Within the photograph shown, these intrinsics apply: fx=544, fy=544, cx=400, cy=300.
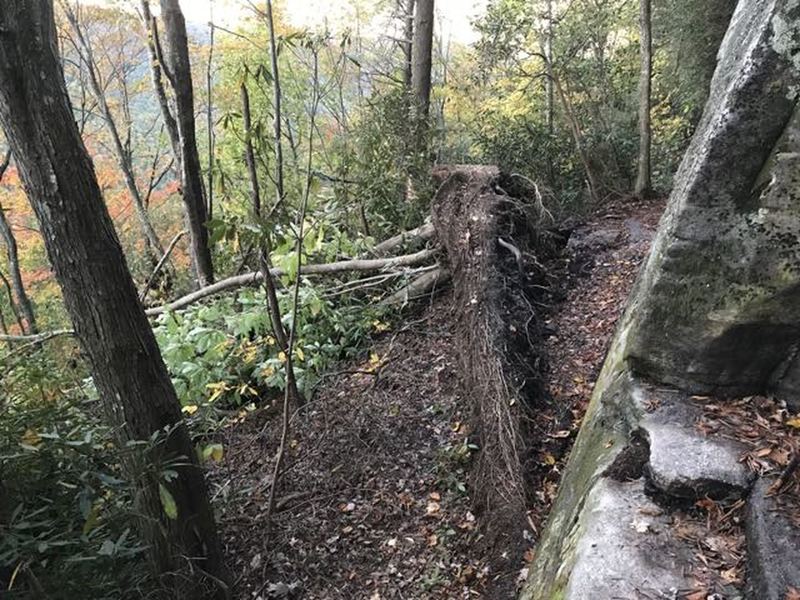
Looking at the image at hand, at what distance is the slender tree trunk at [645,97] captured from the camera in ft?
27.5

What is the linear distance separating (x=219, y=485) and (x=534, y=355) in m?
2.62

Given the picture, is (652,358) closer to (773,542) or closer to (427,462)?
(773,542)

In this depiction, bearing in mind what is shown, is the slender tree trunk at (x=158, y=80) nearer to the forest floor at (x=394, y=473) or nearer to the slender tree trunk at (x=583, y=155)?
the forest floor at (x=394, y=473)

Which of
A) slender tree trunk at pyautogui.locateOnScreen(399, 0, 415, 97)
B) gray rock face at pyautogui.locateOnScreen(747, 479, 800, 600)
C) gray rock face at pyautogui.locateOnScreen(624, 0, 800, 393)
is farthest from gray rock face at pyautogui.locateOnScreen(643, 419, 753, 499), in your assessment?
slender tree trunk at pyautogui.locateOnScreen(399, 0, 415, 97)

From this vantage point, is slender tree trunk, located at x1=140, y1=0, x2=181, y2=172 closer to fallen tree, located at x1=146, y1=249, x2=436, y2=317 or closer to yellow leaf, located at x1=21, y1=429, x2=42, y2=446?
fallen tree, located at x1=146, y1=249, x2=436, y2=317

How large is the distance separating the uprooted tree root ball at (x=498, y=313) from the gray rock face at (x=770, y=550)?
57.6 inches

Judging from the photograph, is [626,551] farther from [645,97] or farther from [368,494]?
[645,97]

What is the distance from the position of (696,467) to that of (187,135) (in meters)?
6.47

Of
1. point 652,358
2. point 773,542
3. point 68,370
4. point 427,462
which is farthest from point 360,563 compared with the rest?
point 68,370

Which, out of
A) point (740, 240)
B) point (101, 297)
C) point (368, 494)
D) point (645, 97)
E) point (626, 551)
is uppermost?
point (645, 97)

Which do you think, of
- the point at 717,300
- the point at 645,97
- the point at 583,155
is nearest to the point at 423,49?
the point at 583,155

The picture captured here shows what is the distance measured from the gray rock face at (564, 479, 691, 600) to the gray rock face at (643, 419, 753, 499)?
0.11 m

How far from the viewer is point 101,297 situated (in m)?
2.47

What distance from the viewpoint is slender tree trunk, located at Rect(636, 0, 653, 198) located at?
8375 millimetres
